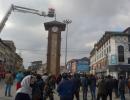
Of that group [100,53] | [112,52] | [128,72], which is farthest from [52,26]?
[100,53]

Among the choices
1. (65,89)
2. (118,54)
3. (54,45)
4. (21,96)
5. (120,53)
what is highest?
(54,45)

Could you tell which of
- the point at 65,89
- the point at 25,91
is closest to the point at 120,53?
the point at 65,89

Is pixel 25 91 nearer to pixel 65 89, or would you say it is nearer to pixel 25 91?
pixel 25 91

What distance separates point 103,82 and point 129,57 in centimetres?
5677

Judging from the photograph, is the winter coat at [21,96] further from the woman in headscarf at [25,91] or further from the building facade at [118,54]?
the building facade at [118,54]

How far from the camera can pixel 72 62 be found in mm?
186000

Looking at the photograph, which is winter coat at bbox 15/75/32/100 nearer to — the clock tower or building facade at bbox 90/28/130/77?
the clock tower

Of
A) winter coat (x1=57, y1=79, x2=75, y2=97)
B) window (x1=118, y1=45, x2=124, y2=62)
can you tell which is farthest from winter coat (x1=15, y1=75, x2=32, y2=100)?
window (x1=118, y1=45, x2=124, y2=62)

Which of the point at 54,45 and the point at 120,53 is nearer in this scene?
the point at 54,45

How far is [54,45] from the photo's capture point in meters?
57.7

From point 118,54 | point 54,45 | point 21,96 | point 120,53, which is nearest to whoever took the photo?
point 21,96

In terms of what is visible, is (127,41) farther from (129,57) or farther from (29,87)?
(29,87)

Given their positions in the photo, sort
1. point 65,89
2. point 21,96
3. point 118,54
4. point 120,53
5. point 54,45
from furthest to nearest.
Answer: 1. point 120,53
2. point 118,54
3. point 54,45
4. point 65,89
5. point 21,96

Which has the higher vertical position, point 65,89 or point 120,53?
point 120,53
